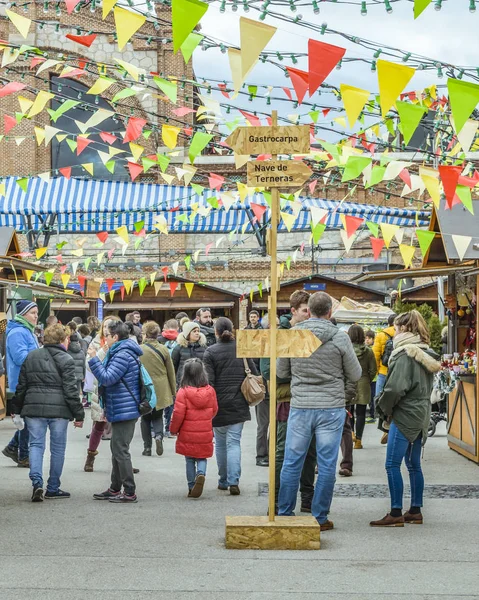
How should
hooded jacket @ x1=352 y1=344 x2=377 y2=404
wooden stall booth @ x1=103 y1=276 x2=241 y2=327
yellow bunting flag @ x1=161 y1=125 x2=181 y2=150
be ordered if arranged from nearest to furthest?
yellow bunting flag @ x1=161 y1=125 x2=181 y2=150
hooded jacket @ x1=352 y1=344 x2=377 y2=404
wooden stall booth @ x1=103 y1=276 x2=241 y2=327

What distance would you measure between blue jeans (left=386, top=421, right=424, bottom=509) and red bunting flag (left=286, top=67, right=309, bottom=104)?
3385mm

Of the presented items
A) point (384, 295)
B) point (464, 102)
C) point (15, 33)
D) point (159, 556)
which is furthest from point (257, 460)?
point (15, 33)

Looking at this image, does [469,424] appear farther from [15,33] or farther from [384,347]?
[15,33]

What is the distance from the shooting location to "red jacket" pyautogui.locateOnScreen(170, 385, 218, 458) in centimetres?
932

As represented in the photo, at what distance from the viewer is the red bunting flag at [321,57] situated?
7.50m

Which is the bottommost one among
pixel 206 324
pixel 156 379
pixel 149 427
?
pixel 149 427

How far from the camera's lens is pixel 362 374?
13102mm

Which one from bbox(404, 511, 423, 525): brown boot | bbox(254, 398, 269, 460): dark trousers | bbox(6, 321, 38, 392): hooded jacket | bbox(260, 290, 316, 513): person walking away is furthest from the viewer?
bbox(254, 398, 269, 460): dark trousers

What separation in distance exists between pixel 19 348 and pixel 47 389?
159cm

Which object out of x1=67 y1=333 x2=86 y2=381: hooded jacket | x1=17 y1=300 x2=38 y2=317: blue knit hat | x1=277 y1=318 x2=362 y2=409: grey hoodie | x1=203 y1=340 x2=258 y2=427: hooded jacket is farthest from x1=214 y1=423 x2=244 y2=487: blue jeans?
x1=67 y1=333 x2=86 y2=381: hooded jacket

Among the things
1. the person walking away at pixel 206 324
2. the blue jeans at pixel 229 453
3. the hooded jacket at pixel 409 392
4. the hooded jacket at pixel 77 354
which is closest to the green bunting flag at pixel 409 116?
the hooded jacket at pixel 409 392

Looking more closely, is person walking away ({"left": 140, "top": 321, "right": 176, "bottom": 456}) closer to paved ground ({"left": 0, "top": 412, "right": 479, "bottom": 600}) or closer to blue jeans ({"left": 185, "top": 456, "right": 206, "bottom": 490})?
paved ground ({"left": 0, "top": 412, "right": 479, "bottom": 600})

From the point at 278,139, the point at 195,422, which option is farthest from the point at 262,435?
the point at 278,139

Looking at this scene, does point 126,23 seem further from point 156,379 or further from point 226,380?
point 156,379
